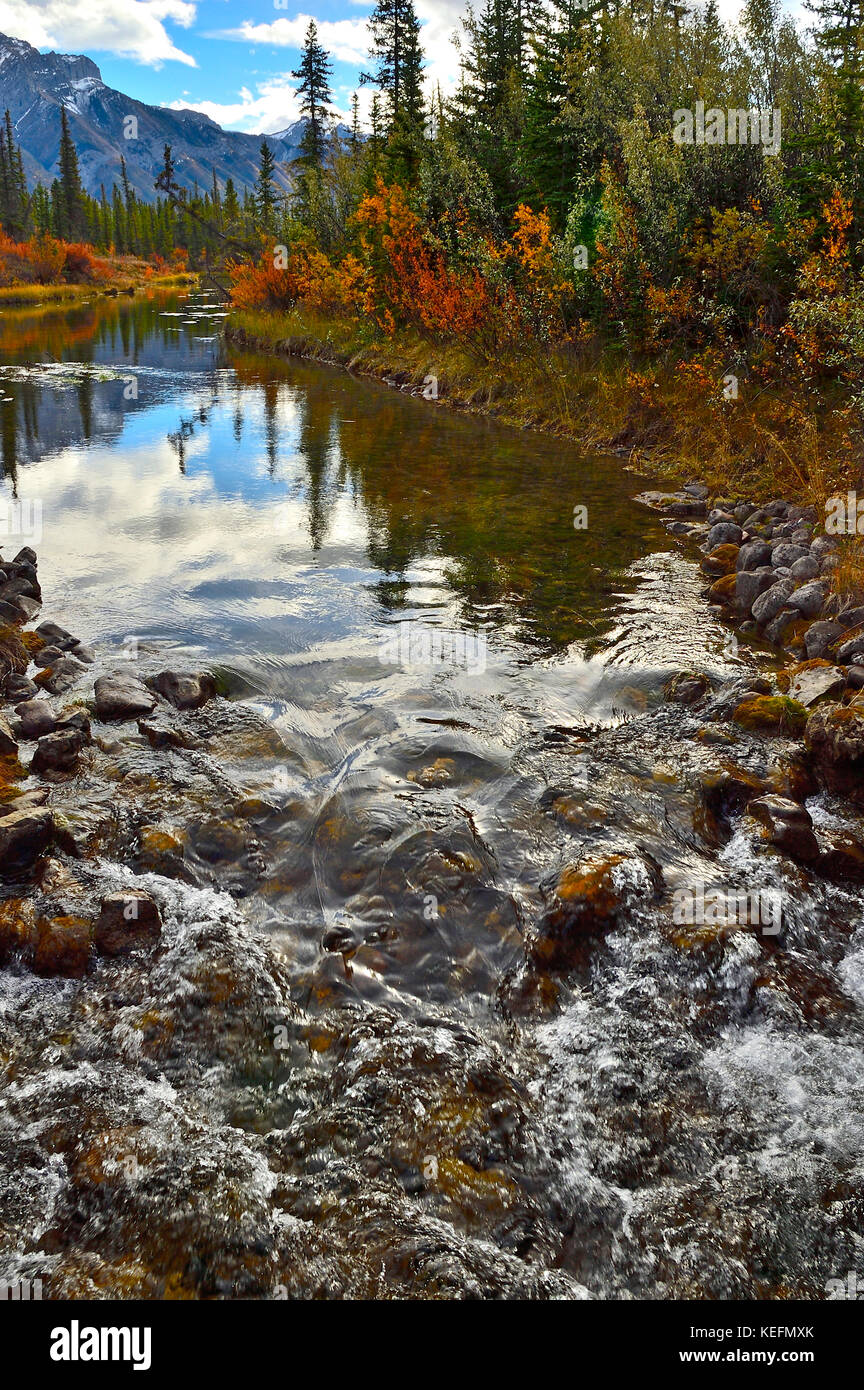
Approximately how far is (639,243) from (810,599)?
468 inches

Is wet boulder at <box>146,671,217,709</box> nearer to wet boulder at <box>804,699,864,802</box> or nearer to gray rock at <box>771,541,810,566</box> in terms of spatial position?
wet boulder at <box>804,699,864,802</box>

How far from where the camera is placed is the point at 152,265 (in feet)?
409

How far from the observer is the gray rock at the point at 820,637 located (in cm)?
799

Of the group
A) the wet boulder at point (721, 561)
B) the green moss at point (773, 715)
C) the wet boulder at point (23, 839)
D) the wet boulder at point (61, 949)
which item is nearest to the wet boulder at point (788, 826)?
the green moss at point (773, 715)

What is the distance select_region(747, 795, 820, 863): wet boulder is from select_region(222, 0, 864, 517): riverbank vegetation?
7392mm

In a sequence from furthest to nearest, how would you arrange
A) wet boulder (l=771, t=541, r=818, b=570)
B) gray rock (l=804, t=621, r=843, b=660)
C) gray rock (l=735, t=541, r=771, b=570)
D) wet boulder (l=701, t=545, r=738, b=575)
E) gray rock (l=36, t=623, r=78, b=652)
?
wet boulder (l=701, t=545, r=738, b=575)
gray rock (l=735, t=541, r=771, b=570)
wet boulder (l=771, t=541, r=818, b=570)
gray rock (l=36, t=623, r=78, b=652)
gray rock (l=804, t=621, r=843, b=660)

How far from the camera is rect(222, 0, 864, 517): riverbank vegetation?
45.3 feet

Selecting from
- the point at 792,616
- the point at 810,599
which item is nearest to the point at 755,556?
the point at 810,599

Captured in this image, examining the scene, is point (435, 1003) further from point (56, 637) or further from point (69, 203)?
point (69, 203)

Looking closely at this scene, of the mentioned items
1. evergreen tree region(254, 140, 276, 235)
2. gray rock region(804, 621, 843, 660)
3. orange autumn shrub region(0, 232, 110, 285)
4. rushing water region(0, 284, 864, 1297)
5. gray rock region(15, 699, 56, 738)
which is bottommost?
rushing water region(0, 284, 864, 1297)

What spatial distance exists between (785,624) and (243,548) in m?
7.62

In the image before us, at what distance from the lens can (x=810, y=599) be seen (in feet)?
29.1

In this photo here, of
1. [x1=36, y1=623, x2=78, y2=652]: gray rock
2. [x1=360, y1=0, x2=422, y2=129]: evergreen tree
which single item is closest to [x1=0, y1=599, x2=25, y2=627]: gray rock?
[x1=36, y1=623, x2=78, y2=652]: gray rock

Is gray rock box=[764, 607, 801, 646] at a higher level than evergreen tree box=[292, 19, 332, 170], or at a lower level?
lower
